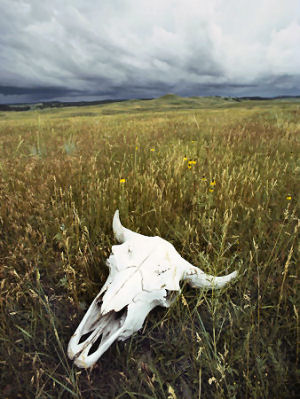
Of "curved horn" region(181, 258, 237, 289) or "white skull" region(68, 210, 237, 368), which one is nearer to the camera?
"white skull" region(68, 210, 237, 368)

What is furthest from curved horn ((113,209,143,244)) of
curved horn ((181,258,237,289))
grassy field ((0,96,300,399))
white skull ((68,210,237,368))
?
curved horn ((181,258,237,289))

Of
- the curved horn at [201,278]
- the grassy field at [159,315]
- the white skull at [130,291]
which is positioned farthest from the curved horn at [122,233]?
the curved horn at [201,278]

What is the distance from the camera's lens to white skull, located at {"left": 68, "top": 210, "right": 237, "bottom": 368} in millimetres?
1231

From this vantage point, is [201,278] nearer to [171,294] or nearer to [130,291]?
[171,294]

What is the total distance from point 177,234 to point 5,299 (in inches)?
56.7

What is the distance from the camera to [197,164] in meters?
3.88

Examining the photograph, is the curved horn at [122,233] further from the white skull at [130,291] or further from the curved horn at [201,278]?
the curved horn at [201,278]

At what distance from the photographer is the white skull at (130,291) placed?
1231 mm

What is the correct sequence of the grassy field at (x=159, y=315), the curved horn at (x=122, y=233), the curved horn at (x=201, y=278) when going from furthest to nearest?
1. the curved horn at (x=122, y=233)
2. the curved horn at (x=201, y=278)
3. the grassy field at (x=159, y=315)

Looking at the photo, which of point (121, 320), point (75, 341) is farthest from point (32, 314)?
point (121, 320)

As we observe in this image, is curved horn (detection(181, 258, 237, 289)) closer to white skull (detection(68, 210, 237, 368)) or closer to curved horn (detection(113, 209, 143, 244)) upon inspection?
white skull (detection(68, 210, 237, 368))

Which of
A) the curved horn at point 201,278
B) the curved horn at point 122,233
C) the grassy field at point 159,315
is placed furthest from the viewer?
the curved horn at point 122,233

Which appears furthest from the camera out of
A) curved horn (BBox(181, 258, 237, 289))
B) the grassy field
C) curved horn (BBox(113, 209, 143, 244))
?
curved horn (BBox(113, 209, 143, 244))

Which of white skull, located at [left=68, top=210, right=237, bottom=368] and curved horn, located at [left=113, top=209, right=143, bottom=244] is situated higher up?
curved horn, located at [left=113, top=209, right=143, bottom=244]
